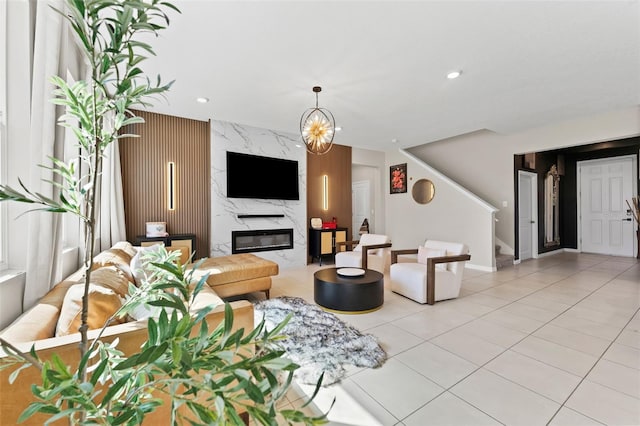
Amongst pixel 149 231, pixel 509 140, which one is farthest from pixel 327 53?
pixel 509 140

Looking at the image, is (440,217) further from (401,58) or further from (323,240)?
(401,58)

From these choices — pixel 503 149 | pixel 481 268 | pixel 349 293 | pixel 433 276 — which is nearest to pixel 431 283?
pixel 433 276

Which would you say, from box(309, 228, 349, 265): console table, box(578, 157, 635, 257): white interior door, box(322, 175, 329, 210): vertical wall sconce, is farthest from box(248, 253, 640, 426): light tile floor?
box(578, 157, 635, 257): white interior door

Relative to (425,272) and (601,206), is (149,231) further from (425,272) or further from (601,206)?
(601,206)

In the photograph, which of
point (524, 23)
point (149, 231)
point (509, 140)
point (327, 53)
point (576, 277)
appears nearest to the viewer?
point (524, 23)

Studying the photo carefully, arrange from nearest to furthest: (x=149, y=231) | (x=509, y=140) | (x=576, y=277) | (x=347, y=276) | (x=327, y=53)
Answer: (x=327, y=53) < (x=347, y=276) < (x=149, y=231) < (x=576, y=277) < (x=509, y=140)

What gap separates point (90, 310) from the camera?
1.33 meters

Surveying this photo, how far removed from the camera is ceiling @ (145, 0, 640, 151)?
2.31 meters

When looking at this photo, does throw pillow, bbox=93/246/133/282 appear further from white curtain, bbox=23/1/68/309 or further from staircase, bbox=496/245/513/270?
staircase, bbox=496/245/513/270

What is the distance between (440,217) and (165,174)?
5.87 meters

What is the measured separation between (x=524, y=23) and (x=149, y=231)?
534 centimetres

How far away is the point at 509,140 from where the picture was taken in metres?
5.88

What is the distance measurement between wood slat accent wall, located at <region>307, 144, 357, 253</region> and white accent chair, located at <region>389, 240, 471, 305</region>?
296 centimetres

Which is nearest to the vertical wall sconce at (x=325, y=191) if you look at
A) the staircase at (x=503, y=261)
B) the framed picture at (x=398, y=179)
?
the framed picture at (x=398, y=179)
